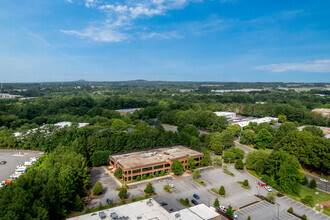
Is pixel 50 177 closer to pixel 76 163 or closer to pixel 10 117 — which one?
pixel 76 163

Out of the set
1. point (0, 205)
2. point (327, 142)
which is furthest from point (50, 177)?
point (327, 142)

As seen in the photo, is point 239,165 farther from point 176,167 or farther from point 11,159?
point 11,159

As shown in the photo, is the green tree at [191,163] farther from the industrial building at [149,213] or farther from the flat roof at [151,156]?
the industrial building at [149,213]

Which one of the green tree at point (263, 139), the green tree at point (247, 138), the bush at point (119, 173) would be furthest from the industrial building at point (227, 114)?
the bush at point (119, 173)

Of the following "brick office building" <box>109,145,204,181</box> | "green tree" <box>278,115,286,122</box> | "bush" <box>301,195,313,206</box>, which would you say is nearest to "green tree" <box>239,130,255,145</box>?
"brick office building" <box>109,145,204,181</box>

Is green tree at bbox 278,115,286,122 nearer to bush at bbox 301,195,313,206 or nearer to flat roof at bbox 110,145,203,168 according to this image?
flat roof at bbox 110,145,203,168

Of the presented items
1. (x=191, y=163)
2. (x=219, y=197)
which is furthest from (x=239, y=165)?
(x=219, y=197)
